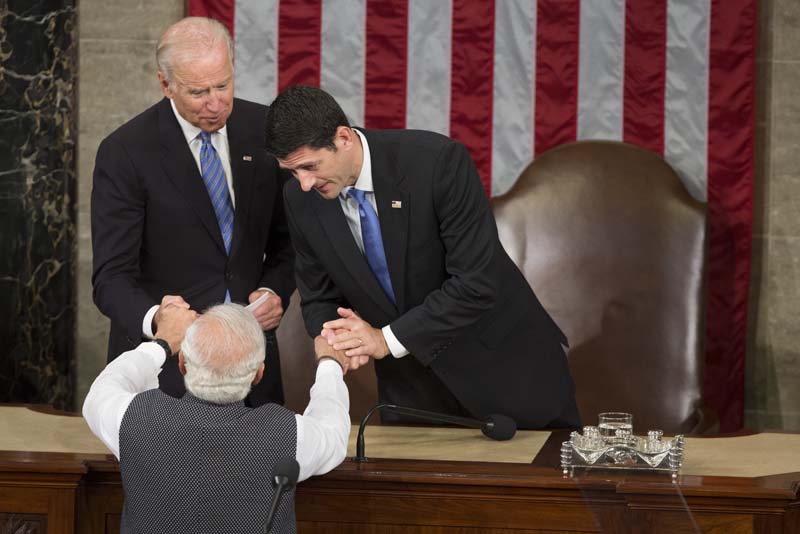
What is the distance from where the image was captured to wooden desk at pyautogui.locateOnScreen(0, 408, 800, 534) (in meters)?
2.87

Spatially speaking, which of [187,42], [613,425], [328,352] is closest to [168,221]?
[187,42]

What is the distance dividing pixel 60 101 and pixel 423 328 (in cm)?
288

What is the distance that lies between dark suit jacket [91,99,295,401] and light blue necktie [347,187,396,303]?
0.43 metres

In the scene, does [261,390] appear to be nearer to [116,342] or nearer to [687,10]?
[116,342]

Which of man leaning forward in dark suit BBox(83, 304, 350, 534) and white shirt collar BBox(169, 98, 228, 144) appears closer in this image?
man leaning forward in dark suit BBox(83, 304, 350, 534)

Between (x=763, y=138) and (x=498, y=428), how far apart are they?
9.17ft

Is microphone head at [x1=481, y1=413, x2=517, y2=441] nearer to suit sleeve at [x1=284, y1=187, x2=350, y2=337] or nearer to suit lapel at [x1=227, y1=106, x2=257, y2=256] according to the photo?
suit sleeve at [x1=284, y1=187, x2=350, y2=337]

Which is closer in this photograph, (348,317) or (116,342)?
(348,317)

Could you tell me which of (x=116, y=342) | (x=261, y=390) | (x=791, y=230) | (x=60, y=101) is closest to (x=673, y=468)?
(x=261, y=390)

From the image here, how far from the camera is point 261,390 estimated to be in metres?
3.88

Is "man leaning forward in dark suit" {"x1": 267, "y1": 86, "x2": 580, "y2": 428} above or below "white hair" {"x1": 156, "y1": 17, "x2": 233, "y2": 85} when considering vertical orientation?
below

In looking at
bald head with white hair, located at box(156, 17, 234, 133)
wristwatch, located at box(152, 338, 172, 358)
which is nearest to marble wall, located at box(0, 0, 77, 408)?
bald head with white hair, located at box(156, 17, 234, 133)

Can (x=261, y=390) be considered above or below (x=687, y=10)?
below

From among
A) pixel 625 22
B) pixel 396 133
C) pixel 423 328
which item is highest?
pixel 625 22
